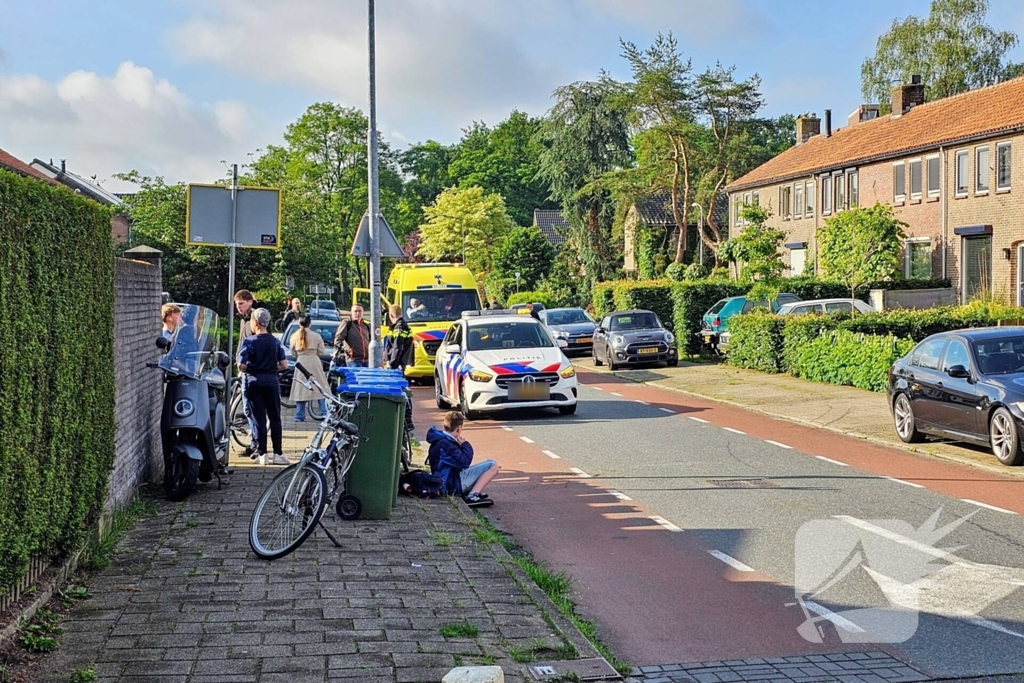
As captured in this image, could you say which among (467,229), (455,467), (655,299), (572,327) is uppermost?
(467,229)

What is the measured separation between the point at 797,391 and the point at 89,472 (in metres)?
16.9

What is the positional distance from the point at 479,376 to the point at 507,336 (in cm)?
152

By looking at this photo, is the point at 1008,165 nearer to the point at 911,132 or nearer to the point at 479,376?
the point at 911,132

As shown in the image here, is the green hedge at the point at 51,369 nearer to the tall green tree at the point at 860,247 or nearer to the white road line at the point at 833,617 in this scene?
the white road line at the point at 833,617

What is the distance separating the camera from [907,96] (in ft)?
158

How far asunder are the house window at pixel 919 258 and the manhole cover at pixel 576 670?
37.3 m

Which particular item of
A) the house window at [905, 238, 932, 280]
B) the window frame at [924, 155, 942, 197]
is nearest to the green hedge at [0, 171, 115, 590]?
the house window at [905, 238, 932, 280]

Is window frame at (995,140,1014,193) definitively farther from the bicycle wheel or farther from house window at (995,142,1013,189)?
the bicycle wheel

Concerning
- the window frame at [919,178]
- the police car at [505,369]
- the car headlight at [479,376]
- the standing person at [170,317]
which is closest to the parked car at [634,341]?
the police car at [505,369]

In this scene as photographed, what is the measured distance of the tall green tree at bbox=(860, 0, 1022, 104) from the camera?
5781 cm

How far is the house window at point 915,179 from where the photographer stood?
1639 inches

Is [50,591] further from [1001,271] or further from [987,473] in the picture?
[1001,271]

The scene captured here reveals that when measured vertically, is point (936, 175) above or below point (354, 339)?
above

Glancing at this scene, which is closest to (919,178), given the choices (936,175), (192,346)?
(936,175)
